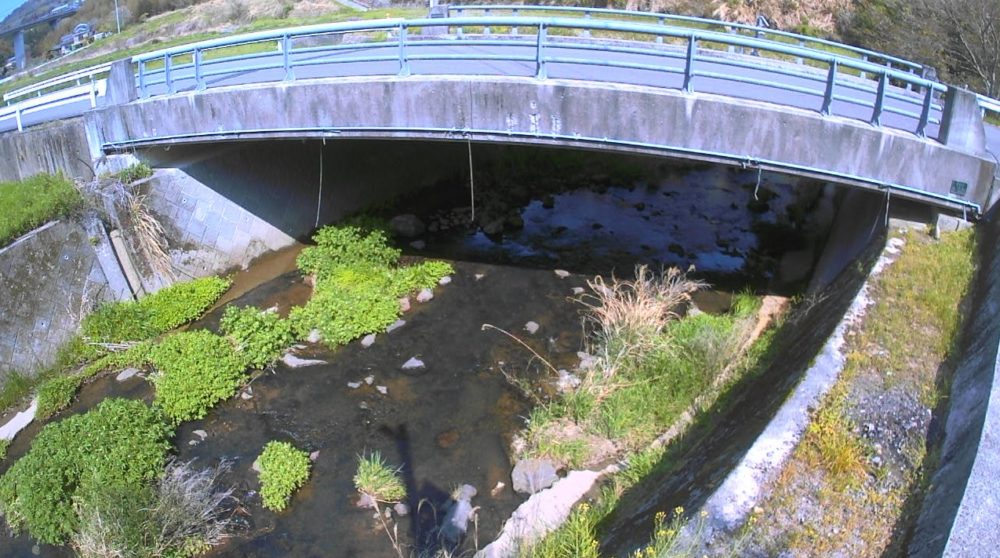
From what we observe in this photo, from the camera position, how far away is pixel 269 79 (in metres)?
12.9

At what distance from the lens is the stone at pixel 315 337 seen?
12.1 m

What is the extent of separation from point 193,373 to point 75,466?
226 cm

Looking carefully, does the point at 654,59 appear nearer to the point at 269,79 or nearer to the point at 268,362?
the point at 269,79

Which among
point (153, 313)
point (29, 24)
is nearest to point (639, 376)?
point (153, 313)

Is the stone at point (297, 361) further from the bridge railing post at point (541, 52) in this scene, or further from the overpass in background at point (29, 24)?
the overpass in background at point (29, 24)

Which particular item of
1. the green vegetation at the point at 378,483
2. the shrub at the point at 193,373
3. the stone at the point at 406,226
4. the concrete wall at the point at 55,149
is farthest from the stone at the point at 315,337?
the concrete wall at the point at 55,149

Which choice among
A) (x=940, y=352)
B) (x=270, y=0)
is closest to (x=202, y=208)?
(x=940, y=352)

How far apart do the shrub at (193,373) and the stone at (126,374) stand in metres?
0.39

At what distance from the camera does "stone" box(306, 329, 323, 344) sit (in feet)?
39.8

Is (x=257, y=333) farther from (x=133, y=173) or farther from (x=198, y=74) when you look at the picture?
(x=198, y=74)

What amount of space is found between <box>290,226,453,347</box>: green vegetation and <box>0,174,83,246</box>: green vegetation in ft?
13.2

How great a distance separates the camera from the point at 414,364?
37.7ft

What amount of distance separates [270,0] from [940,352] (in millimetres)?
37376

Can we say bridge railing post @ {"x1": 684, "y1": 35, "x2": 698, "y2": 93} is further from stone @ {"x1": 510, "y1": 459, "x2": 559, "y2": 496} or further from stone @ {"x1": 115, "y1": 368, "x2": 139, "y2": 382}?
stone @ {"x1": 115, "y1": 368, "x2": 139, "y2": 382}
